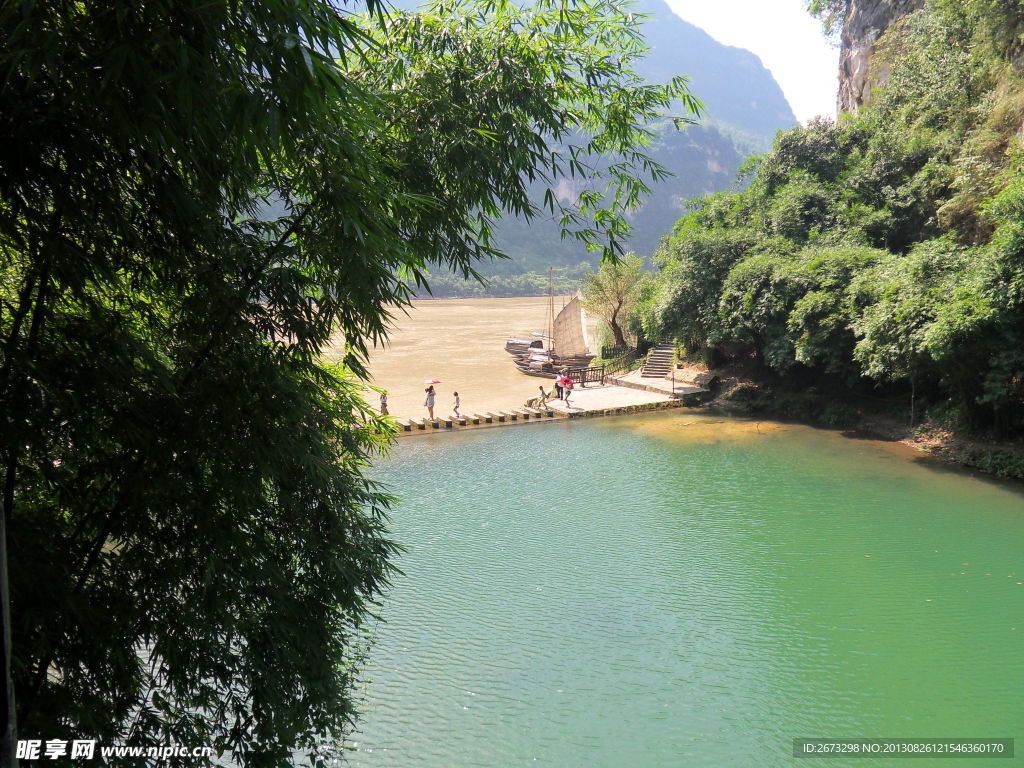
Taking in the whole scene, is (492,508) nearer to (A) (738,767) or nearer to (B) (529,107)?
(A) (738,767)

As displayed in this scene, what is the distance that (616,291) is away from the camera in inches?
1047

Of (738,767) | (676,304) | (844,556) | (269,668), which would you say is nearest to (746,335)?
(676,304)

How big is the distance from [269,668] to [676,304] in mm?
17704

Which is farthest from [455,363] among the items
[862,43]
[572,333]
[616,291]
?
[862,43]

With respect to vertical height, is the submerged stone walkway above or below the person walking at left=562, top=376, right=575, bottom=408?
below

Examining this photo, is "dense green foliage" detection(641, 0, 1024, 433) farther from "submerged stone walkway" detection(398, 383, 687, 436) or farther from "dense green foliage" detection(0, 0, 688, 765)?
"dense green foliage" detection(0, 0, 688, 765)

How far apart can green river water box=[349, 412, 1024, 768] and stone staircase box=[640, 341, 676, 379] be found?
30.2 ft

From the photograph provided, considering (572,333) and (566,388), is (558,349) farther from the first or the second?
(566,388)

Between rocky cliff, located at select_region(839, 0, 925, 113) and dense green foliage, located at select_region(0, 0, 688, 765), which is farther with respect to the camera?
rocky cliff, located at select_region(839, 0, 925, 113)

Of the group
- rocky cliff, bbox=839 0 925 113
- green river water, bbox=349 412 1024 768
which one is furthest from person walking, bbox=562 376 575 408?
rocky cliff, bbox=839 0 925 113

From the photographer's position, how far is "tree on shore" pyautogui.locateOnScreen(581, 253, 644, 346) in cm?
2628

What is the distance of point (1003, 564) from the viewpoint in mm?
8930

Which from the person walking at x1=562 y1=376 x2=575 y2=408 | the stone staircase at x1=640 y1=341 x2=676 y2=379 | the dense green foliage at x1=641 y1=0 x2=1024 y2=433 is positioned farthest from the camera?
the stone staircase at x1=640 y1=341 x2=676 y2=379

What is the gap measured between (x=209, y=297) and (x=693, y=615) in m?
6.46
